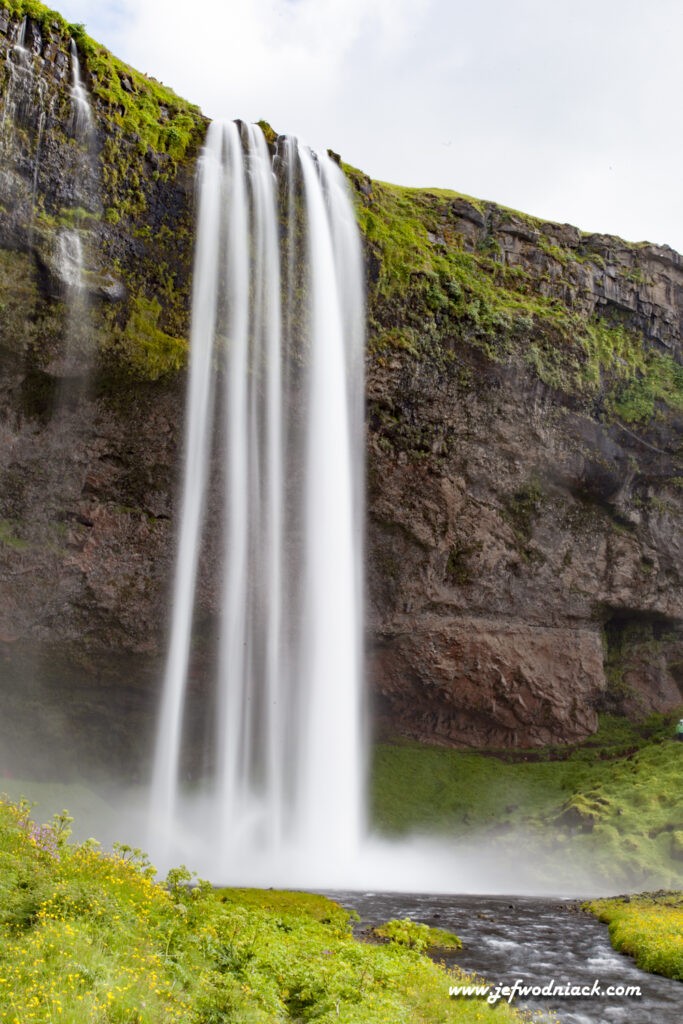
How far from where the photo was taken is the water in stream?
443 inches

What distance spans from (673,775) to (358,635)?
13.5 meters

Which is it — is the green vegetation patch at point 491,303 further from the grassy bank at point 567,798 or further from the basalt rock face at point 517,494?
the grassy bank at point 567,798

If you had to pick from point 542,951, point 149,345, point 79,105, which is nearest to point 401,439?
point 149,345

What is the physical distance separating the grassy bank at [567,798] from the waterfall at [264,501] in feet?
21.0

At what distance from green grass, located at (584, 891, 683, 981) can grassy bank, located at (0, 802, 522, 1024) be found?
4.41 meters

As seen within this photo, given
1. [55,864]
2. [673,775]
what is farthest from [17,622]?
[673,775]

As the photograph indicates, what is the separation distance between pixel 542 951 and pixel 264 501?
68.9 feet

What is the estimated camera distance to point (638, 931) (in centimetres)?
1573

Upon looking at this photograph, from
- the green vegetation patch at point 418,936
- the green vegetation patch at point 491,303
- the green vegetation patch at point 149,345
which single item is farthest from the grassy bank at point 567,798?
the green vegetation patch at point 149,345

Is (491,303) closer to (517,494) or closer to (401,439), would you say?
(401,439)

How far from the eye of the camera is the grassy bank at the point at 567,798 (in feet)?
89.2

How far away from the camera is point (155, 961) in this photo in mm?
8555

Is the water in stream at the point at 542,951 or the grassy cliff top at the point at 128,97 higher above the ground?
the grassy cliff top at the point at 128,97

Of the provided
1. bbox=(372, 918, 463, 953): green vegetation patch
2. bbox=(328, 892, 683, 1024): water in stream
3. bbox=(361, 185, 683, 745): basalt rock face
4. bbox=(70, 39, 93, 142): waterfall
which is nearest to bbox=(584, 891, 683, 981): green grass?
bbox=(328, 892, 683, 1024): water in stream
